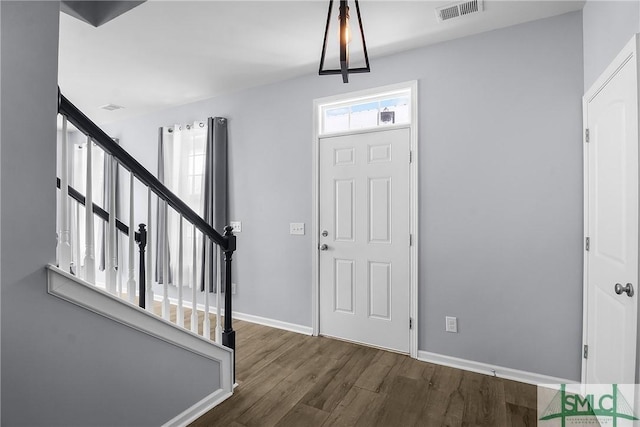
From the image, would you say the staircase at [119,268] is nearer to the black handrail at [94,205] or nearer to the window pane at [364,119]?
the black handrail at [94,205]

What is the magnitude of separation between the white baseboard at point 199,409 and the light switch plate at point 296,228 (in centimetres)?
163

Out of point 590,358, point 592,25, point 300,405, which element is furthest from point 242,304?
point 592,25

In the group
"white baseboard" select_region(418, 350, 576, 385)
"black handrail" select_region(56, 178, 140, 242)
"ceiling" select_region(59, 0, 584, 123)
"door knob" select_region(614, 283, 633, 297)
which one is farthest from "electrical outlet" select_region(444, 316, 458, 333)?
"black handrail" select_region(56, 178, 140, 242)

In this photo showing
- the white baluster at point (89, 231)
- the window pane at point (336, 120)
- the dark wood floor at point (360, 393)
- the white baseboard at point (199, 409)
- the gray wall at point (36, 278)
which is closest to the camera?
the gray wall at point (36, 278)

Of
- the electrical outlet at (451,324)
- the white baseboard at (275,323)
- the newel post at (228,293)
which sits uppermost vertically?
the newel post at (228,293)

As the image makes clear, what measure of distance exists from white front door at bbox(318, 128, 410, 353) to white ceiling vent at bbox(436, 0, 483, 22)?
888mm

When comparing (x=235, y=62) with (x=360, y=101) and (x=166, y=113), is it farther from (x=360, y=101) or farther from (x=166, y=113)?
(x=166, y=113)

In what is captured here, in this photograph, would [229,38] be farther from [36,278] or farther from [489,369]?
[489,369]

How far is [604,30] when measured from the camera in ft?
5.94

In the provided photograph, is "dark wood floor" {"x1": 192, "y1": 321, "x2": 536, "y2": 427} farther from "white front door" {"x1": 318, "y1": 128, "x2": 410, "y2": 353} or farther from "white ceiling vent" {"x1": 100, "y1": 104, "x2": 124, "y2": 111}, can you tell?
"white ceiling vent" {"x1": 100, "y1": 104, "x2": 124, "y2": 111}

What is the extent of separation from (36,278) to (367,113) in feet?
8.97

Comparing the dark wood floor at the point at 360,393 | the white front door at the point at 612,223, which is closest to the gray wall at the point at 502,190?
the white front door at the point at 612,223

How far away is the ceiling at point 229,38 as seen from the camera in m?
2.24

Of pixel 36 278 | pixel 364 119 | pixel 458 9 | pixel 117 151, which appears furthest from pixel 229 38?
pixel 36 278
